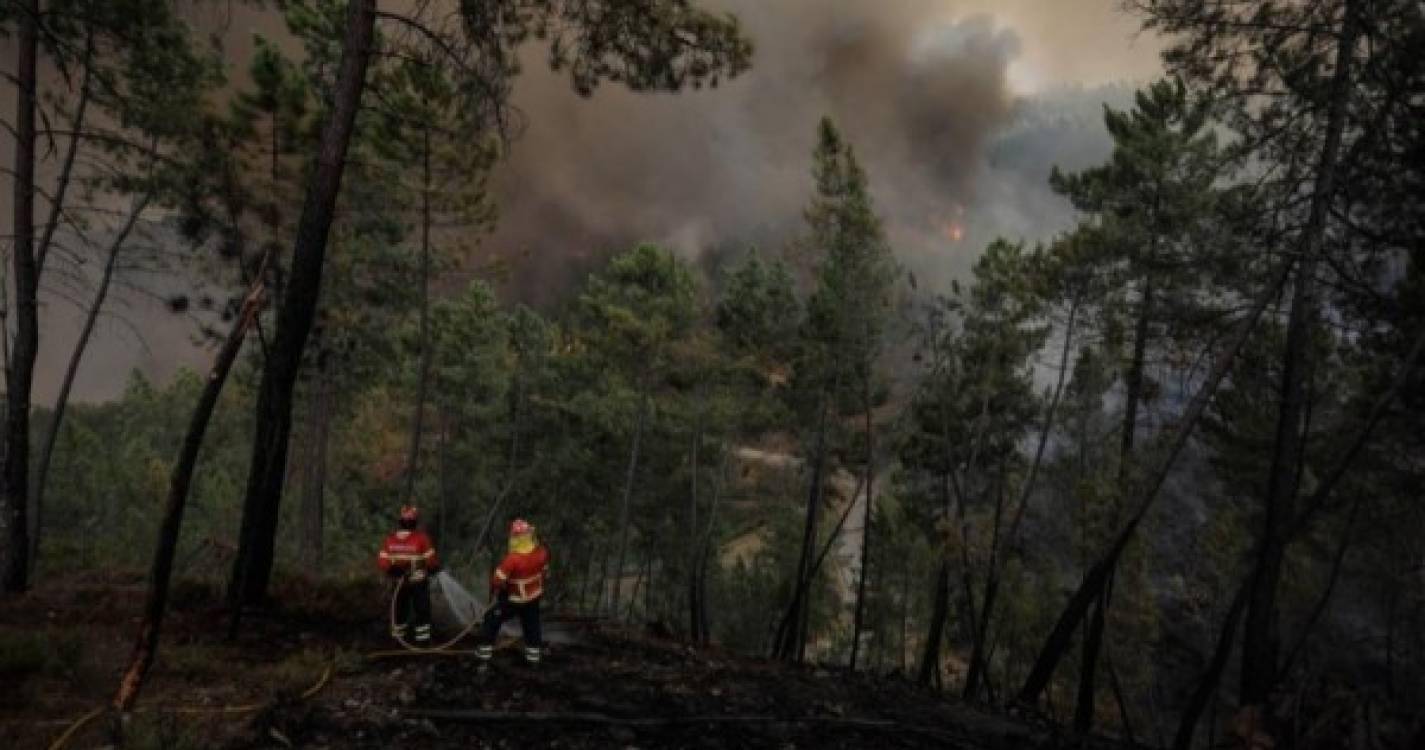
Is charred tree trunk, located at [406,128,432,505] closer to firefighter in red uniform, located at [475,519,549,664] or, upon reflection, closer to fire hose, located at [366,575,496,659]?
fire hose, located at [366,575,496,659]

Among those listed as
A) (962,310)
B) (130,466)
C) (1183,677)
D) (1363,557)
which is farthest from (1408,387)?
(130,466)

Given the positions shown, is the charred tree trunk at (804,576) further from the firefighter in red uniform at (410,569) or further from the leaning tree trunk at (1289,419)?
the firefighter in red uniform at (410,569)

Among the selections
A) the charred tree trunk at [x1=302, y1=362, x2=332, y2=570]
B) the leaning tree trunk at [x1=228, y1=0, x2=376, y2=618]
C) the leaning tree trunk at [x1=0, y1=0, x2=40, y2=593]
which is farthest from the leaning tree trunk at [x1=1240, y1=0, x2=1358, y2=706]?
the charred tree trunk at [x1=302, y1=362, x2=332, y2=570]

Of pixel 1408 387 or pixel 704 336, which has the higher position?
pixel 704 336

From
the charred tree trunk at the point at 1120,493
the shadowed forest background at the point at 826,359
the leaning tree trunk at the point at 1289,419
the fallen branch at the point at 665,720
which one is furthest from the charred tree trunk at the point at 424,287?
the leaning tree trunk at the point at 1289,419

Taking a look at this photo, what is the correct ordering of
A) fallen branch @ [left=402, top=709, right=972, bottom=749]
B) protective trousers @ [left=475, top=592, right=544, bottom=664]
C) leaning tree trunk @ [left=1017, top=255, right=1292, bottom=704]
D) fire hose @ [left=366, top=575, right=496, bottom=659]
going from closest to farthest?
fallen branch @ [left=402, top=709, right=972, bottom=749] → fire hose @ [left=366, top=575, right=496, bottom=659] → protective trousers @ [left=475, top=592, right=544, bottom=664] → leaning tree trunk @ [left=1017, top=255, right=1292, bottom=704]

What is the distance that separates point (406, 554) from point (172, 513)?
398cm

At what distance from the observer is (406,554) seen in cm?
913

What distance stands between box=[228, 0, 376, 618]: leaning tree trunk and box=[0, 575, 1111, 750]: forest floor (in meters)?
0.79

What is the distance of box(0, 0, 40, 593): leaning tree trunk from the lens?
10.1 meters


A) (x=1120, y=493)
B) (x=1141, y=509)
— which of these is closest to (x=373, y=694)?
(x=1141, y=509)

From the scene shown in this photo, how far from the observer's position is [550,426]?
112ft

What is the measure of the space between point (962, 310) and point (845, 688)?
39.7 ft

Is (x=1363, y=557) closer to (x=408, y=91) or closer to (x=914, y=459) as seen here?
(x=914, y=459)
